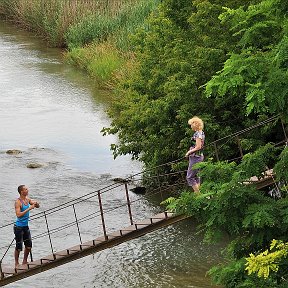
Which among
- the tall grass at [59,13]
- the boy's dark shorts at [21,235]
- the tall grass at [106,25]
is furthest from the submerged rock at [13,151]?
the tall grass at [59,13]

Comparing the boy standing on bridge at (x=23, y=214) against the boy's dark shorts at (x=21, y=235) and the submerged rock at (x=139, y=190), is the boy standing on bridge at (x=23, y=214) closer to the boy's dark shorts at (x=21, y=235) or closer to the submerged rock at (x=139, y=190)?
the boy's dark shorts at (x=21, y=235)

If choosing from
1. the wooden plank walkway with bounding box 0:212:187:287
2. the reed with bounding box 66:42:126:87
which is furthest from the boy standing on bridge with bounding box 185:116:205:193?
the reed with bounding box 66:42:126:87

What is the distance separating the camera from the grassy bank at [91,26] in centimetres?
4053

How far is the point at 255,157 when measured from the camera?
13.7 m

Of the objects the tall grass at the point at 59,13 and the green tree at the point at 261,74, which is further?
the tall grass at the point at 59,13

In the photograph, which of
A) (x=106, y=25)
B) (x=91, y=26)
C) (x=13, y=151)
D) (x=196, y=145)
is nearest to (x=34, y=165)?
(x=13, y=151)

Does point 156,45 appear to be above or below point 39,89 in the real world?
below

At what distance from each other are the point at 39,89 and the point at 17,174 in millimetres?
11771

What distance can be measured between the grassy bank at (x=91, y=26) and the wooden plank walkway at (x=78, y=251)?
20.2 m

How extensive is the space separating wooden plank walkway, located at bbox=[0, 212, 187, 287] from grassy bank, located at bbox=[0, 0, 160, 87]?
2018cm

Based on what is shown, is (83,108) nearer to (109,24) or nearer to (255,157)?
(109,24)

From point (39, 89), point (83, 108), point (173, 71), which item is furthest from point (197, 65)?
point (39, 89)

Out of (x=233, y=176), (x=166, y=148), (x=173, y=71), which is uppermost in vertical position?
(x=173, y=71)

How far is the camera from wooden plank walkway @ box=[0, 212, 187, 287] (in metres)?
17.8
